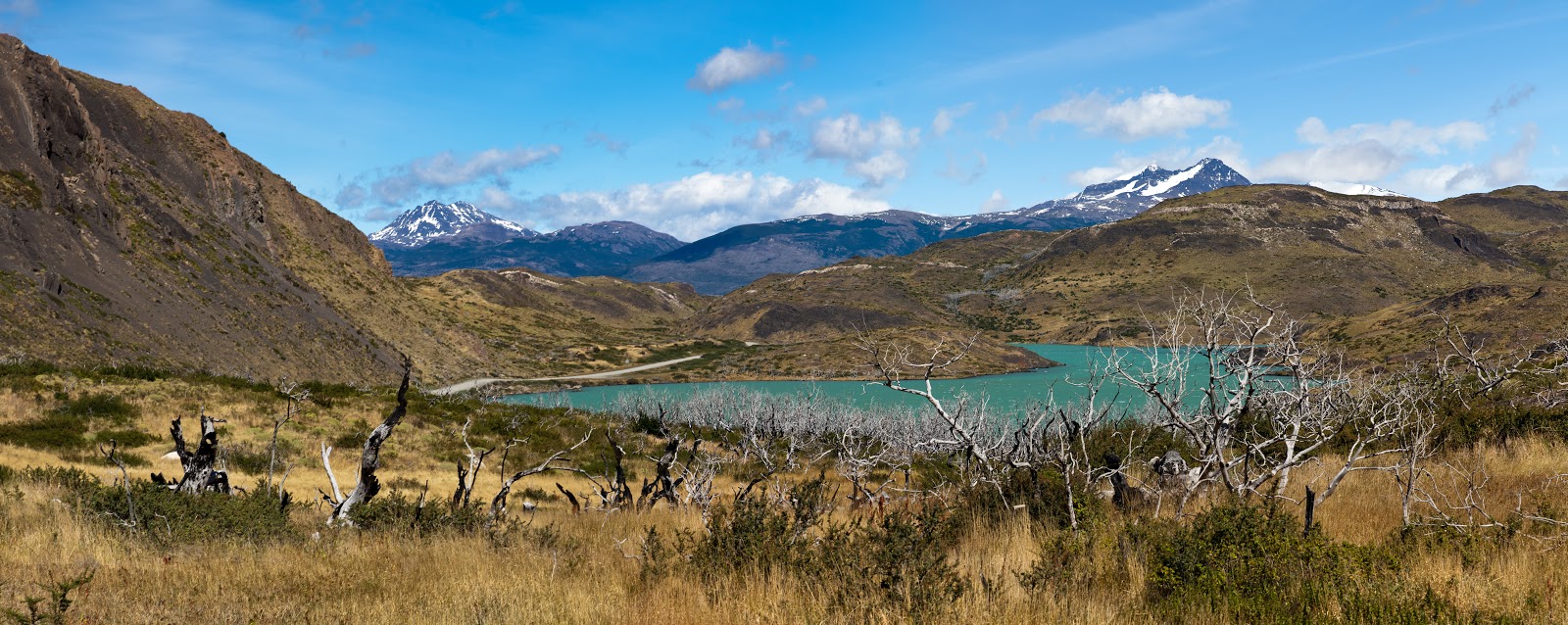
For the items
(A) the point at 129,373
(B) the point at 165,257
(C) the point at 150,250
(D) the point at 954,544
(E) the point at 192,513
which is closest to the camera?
(D) the point at 954,544

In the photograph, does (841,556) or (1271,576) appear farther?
(841,556)

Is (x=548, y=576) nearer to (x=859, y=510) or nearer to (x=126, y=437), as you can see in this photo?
(x=859, y=510)

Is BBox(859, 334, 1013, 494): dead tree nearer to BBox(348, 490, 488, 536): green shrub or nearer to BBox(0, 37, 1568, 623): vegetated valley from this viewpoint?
BBox(0, 37, 1568, 623): vegetated valley

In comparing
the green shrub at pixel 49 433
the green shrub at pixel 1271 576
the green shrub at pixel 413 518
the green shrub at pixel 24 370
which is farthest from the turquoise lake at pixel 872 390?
the green shrub at pixel 1271 576

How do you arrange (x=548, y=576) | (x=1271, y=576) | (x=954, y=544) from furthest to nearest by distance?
1. (x=954, y=544)
2. (x=548, y=576)
3. (x=1271, y=576)

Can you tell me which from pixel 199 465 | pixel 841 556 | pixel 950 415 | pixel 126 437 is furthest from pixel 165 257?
pixel 841 556

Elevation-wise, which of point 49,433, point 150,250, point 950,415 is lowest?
point 49,433

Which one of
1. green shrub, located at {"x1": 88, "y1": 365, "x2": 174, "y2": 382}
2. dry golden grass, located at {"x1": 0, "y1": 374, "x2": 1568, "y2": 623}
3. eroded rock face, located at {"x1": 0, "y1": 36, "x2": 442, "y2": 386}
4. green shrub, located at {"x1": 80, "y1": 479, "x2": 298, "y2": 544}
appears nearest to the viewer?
dry golden grass, located at {"x1": 0, "y1": 374, "x2": 1568, "y2": 623}

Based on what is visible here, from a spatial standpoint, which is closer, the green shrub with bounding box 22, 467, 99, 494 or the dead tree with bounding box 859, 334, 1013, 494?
the dead tree with bounding box 859, 334, 1013, 494

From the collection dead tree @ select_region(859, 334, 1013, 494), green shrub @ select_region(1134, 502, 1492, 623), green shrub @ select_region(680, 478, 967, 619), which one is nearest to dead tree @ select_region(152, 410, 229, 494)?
green shrub @ select_region(680, 478, 967, 619)

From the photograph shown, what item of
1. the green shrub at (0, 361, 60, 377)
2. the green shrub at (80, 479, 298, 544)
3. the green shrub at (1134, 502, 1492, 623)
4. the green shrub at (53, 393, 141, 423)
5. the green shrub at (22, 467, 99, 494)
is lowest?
the green shrub at (1134, 502, 1492, 623)

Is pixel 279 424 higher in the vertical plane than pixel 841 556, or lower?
higher

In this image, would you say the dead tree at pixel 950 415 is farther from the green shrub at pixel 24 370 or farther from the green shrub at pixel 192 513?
the green shrub at pixel 24 370

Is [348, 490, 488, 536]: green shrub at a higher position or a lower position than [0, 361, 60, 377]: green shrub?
lower
